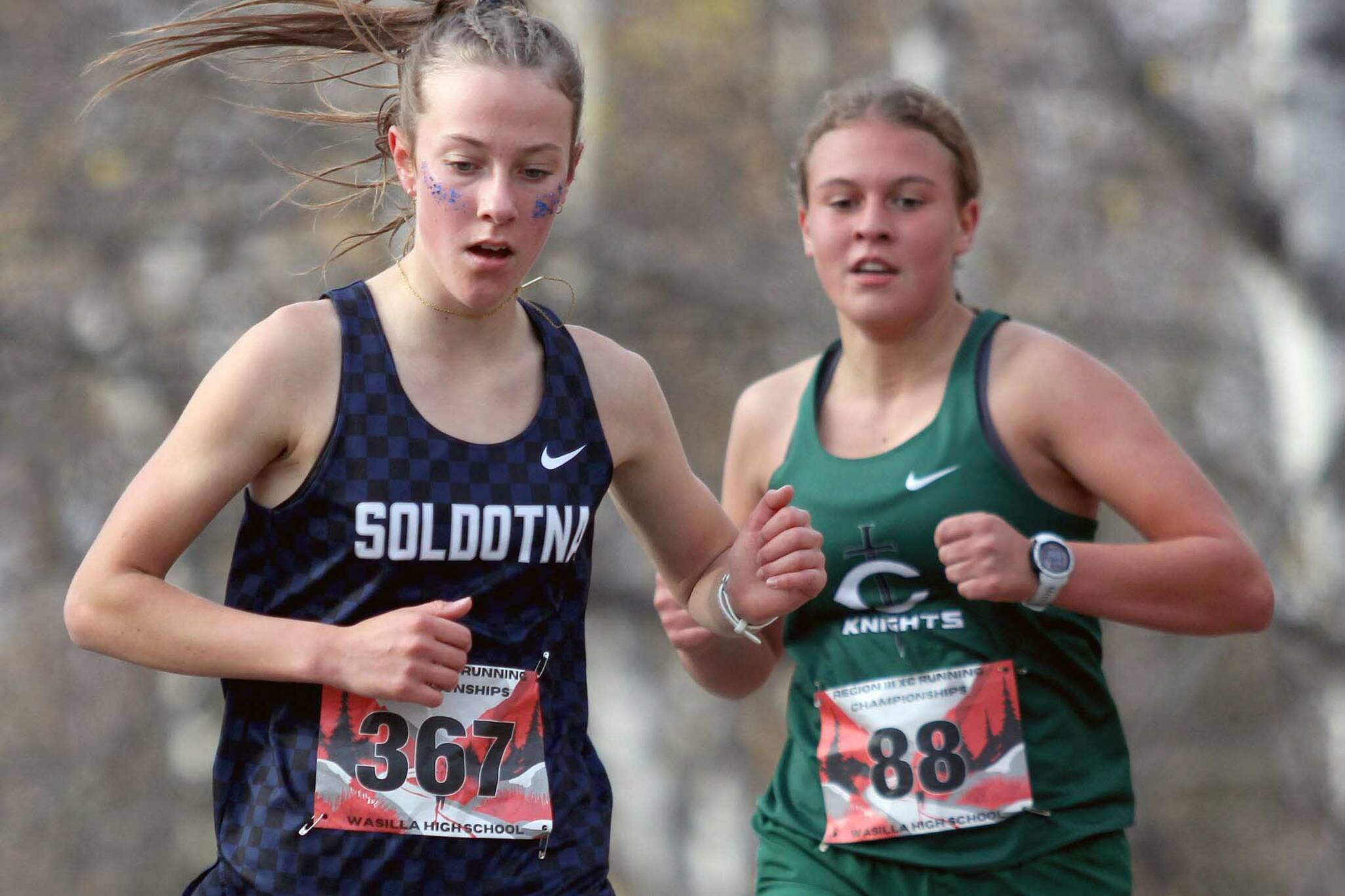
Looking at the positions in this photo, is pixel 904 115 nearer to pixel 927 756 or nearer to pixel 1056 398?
pixel 1056 398

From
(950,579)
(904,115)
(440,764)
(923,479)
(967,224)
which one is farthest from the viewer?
(967,224)

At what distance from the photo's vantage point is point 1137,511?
320 cm

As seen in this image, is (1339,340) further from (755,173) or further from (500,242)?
(500,242)

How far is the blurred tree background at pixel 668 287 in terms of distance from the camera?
1038 cm

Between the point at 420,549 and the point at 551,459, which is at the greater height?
the point at 551,459

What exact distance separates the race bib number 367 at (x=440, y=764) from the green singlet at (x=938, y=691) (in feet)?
2.81

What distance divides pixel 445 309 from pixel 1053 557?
1.17 metres

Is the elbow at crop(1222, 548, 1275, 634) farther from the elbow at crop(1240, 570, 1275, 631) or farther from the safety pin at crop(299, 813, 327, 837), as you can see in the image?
the safety pin at crop(299, 813, 327, 837)

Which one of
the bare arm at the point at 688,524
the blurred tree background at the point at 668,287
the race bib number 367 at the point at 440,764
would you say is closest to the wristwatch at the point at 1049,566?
the bare arm at the point at 688,524

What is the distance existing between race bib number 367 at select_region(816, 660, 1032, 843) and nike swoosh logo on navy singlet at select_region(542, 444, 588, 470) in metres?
0.91

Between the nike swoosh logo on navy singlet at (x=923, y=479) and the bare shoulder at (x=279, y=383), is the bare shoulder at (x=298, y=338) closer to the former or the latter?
the bare shoulder at (x=279, y=383)

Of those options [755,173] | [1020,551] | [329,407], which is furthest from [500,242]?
[755,173]

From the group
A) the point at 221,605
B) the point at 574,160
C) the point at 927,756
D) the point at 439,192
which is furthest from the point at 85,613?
the point at 927,756

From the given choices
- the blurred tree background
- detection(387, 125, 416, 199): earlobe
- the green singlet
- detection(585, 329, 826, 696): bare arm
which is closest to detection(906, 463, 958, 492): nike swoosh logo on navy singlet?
the green singlet
